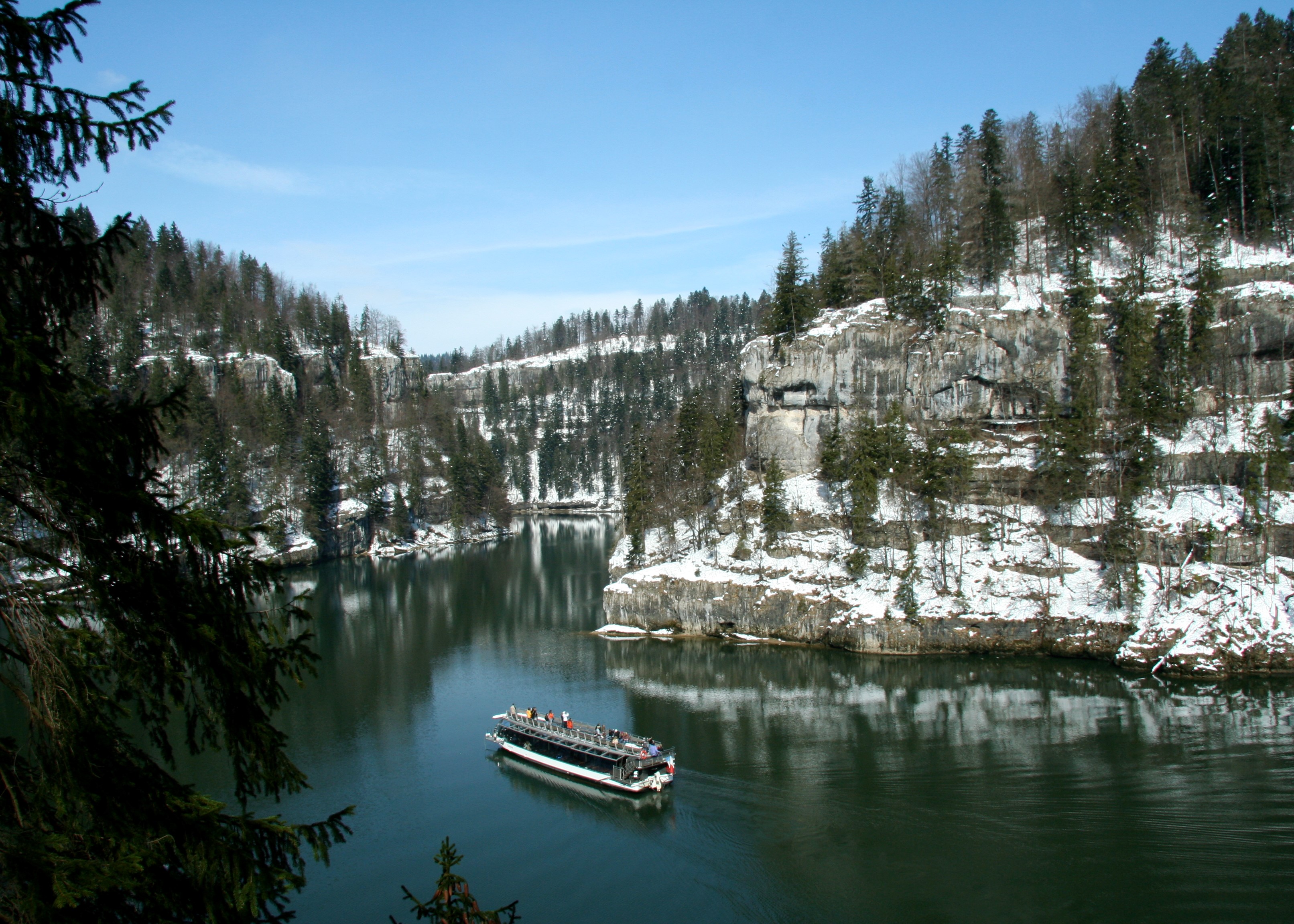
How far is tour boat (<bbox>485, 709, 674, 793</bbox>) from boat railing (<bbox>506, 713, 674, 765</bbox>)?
18 mm

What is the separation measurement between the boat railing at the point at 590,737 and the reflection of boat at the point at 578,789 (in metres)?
1.08

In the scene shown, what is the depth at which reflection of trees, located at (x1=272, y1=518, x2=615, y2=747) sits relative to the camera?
2936 cm

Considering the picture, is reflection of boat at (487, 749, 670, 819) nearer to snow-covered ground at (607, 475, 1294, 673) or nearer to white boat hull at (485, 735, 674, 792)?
white boat hull at (485, 735, 674, 792)

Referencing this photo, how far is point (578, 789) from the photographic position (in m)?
22.6

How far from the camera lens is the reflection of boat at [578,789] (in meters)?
20.8

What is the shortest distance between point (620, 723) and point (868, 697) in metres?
9.92

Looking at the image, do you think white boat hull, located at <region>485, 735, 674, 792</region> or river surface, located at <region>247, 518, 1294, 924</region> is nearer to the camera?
river surface, located at <region>247, 518, 1294, 924</region>

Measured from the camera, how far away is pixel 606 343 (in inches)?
6319

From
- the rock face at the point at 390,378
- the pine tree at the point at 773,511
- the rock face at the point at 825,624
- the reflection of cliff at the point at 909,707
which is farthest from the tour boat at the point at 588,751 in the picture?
the rock face at the point at 390,378

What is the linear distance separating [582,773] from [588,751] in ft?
2.18

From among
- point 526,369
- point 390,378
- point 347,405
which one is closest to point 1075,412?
point 347,405

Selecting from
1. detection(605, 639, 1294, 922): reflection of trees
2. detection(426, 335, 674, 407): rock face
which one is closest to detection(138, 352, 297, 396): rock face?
detection(426, 335, 674, 407): rock face

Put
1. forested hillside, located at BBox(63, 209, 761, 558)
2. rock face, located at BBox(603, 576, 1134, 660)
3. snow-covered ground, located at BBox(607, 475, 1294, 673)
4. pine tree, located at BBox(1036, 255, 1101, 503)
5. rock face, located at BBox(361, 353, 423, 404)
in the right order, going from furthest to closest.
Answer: rock face, located at BBox(361, 353, 423, 404)
forested hillside, located at BBox(63, 209, 761, 558)
pine tree, located at BBox(1036, 255, 1101, 503)
rock face, located at BBox(603, 576, 1134, 660)
snow-covered ground, located at BBox(607, 475, 1294, 673)

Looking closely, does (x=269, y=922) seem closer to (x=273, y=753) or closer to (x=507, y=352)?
(x=273, y=753)
